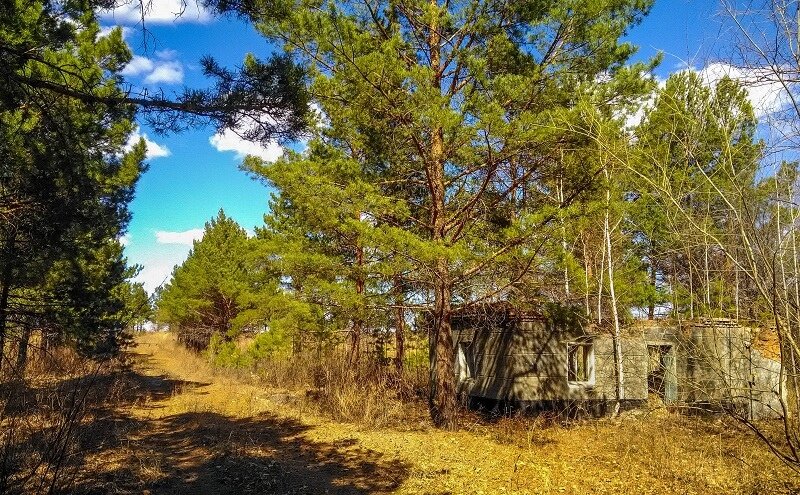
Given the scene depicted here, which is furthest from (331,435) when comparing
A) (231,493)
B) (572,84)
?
(572,84)

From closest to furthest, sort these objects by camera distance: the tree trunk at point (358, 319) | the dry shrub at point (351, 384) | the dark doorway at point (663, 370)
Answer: the dark doorway at point (663, 370)
the tree trunk at point (358, 319)
the dry shrub at point (351, 384)

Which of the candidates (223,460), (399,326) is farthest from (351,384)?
(223,460)

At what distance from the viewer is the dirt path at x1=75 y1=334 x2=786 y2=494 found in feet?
20.8

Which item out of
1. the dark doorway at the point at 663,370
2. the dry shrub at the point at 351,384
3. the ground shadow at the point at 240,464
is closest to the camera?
the dark doorway at the point at 663,370

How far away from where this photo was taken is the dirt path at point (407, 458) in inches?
249

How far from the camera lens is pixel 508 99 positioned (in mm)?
7957

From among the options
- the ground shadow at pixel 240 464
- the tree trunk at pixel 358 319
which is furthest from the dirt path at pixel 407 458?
the tree trunk at pixel 358 319

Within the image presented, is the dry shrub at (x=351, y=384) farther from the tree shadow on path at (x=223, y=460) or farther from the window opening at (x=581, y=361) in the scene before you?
the window opening at (x=581, y=361)

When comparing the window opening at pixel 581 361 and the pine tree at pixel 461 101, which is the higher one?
the pine tree at pixel 461 101

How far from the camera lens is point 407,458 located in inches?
303

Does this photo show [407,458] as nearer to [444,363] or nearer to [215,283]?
[444,363]

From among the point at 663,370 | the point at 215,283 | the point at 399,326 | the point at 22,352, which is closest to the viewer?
the point at 663,370

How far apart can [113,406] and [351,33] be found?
33.6ft

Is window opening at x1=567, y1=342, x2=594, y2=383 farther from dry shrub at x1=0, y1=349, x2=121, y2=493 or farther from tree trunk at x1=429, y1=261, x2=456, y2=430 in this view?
dry shrub at x1=0, y1=349, x2=121, y2=493
